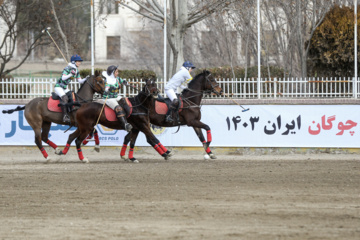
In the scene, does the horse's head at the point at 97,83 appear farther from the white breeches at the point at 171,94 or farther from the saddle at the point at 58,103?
the white breeches at the point at 171,94

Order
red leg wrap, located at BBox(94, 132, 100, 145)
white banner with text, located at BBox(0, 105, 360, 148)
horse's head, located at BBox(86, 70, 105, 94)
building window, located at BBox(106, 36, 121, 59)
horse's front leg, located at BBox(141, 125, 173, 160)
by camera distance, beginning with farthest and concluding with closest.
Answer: building window, located at BBox(106, 36, 121, 59)
white banner with text, located at BBox(0, 105, 360, 148)
red leg wrap, located at BBox(94, 132, 100, 145)
horse's head, located at BBox(86, 70, 105, 94)
horse's front leg, located at BBox(141, 125, 173, 160)

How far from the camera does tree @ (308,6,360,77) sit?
73.7 feet

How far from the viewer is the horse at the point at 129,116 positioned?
17.5 meters

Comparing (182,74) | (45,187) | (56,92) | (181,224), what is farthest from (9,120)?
(181,224)

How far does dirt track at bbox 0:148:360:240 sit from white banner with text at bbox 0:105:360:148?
1.77 meters

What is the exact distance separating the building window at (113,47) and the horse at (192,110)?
3251cm

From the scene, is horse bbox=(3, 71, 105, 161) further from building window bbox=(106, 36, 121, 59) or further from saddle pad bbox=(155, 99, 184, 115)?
building window bbox=(106, 36, 121, 59)

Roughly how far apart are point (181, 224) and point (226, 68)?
1994cm

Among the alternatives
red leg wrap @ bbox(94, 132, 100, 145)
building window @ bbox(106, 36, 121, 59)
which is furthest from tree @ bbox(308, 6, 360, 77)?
building window @ bbox(106, 36, 121, 59)

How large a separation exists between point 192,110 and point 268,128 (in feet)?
8.53

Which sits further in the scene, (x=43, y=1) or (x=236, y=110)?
(x=43, y=1)

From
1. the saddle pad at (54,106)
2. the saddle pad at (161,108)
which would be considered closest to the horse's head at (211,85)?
the saddle pad at (161,108)

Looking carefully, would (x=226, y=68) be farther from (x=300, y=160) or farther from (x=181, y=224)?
(x=181, y=224)

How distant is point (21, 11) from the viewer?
32.0 m
